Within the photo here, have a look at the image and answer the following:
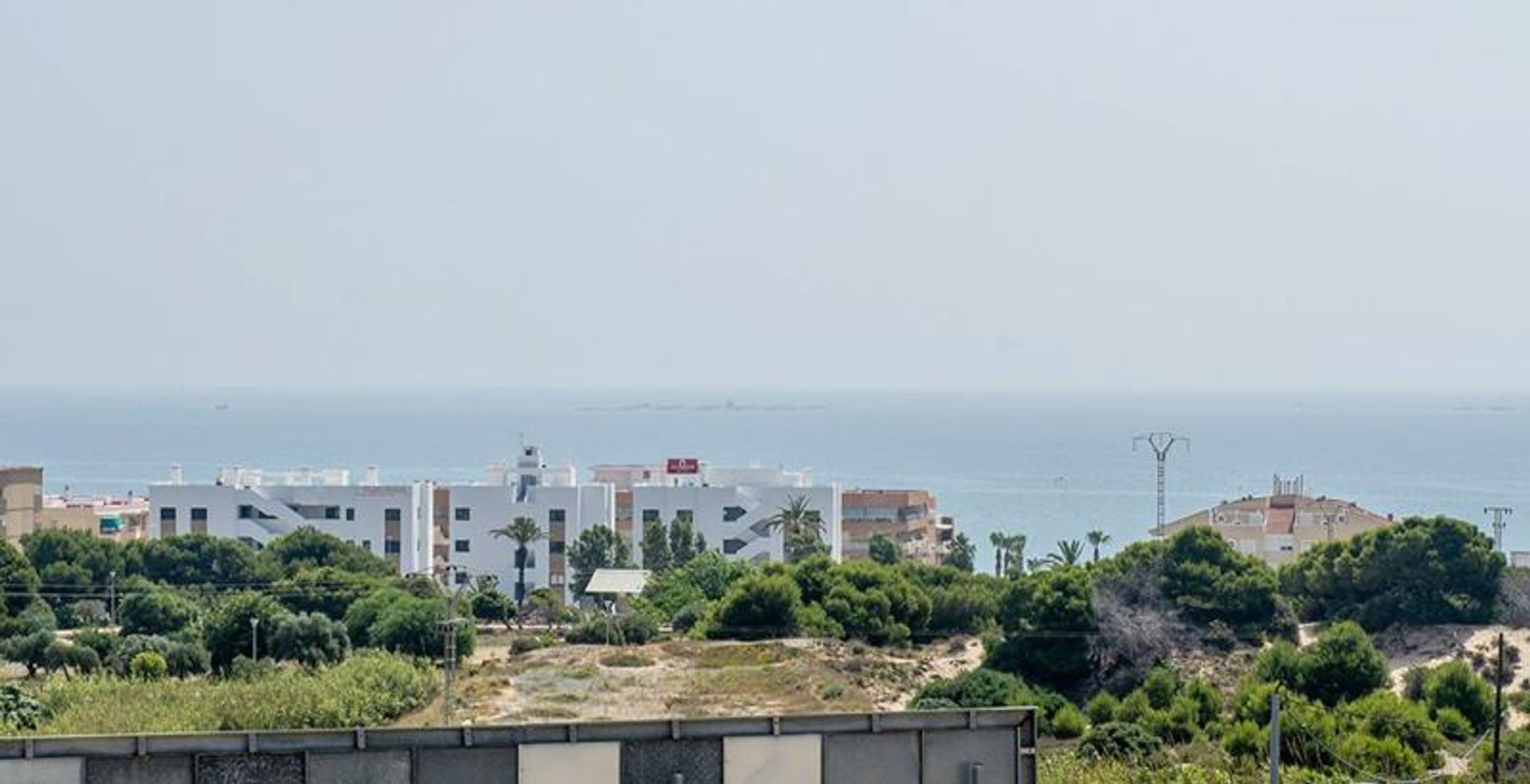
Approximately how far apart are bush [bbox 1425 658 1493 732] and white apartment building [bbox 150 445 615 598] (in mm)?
46620

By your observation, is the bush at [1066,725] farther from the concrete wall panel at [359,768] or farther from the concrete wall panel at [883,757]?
the concrete wall panel at [359,768]

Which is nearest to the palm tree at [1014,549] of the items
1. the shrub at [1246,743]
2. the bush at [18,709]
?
the shrub at [1246,743]

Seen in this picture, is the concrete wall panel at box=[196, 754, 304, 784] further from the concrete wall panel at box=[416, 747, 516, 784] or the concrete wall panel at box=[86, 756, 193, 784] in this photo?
the concrete wall panel at box=[416, 747, 516, 784]

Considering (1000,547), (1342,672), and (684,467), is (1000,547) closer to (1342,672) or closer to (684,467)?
(684,467)

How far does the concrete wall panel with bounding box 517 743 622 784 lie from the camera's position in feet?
45.0

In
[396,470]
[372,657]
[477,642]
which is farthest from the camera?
[396,470]

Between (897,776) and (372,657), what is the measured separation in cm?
2215

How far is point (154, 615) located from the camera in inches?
1631

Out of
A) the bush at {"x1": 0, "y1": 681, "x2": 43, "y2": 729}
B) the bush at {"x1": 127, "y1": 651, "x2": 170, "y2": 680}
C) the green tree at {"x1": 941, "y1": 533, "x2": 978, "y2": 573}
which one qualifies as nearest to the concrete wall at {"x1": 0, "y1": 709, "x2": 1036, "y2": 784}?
the bush at {"x1": 0, "y1": 681, "x2": 43, "y2": 729}

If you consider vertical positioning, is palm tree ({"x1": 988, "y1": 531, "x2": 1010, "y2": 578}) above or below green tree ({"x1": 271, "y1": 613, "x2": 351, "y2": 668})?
below

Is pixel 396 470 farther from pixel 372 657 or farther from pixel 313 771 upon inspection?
pixel 313 771

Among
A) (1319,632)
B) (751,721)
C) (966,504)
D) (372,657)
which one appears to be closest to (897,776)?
(751,721)

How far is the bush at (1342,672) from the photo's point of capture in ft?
106

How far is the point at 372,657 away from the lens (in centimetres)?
3506
